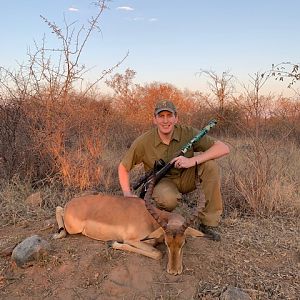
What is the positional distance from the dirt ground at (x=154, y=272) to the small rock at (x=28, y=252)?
0.06 metres

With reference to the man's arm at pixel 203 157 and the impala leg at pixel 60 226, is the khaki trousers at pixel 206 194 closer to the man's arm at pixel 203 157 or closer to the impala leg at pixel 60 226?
the man's arm at pixel 203 157

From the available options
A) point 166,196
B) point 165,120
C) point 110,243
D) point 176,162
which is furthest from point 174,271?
point 165,120

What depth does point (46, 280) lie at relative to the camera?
4.04m

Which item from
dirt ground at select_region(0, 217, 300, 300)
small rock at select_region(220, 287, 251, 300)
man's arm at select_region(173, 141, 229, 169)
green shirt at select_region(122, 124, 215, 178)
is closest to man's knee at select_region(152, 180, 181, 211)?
green shirt at select_region(122, 124, 215, 178)

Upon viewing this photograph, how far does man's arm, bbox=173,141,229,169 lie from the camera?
4.78 metres

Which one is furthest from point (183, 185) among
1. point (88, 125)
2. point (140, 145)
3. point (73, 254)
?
point (88, 125)

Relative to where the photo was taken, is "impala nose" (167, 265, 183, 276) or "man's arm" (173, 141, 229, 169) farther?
"man's arm" (173, 141, 229, 169)

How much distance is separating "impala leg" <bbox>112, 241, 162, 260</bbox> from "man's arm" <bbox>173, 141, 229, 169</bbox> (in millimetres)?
972

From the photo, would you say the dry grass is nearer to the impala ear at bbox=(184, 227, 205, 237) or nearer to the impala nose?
the impala ear at bbox=(184, 227, 205, 237)

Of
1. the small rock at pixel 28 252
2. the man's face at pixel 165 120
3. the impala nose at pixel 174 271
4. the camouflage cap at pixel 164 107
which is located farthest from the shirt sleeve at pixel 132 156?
the impala nose at pixel 174 271

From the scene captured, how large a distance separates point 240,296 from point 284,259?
1.04 meters

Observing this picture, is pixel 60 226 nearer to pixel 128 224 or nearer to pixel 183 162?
pixel 128 224

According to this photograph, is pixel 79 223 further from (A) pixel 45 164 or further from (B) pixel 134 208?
(A) pixel 45 164

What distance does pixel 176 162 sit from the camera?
4.82 metres
